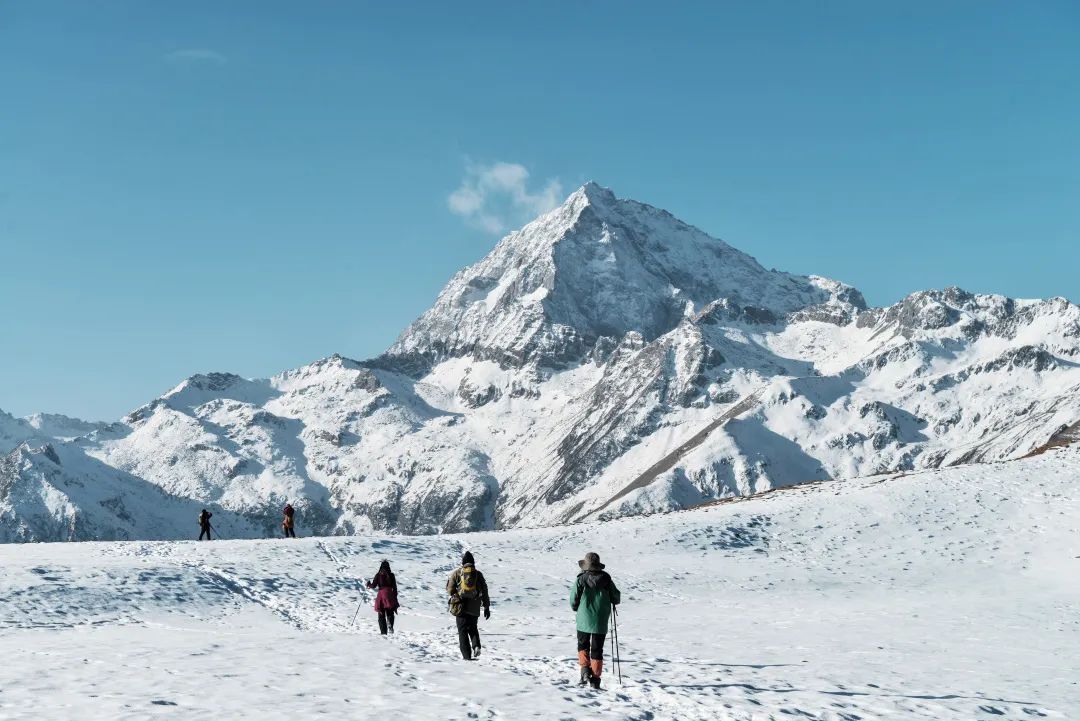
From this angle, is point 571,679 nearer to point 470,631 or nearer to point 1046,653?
point 470,631

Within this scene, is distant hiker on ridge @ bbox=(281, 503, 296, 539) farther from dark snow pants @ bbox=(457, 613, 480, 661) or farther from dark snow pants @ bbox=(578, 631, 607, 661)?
dark snow pants @ bbox=(578, 631, 607, 661)

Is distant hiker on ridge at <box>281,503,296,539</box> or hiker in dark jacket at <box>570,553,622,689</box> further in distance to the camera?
distant hiker on ridge at <box>281,503,296,539</box>

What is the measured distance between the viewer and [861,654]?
80.8 feet

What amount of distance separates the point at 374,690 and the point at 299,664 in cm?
323

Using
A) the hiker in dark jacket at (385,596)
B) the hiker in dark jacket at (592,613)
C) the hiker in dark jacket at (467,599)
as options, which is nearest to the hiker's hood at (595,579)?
the hiker in dark jacket at (592,613)

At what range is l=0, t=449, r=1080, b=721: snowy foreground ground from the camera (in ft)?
57.8

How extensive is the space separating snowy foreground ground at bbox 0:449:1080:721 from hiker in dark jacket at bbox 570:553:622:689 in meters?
0.56

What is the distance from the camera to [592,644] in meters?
19.5

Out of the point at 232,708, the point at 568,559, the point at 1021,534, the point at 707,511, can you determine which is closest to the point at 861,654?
the point at 232,708

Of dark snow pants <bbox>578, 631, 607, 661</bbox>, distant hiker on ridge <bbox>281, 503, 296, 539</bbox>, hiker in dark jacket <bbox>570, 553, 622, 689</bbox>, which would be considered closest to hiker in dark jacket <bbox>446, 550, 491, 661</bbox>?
hiker in dark jacket <bbox>570, 553, 622, 689</bbox>

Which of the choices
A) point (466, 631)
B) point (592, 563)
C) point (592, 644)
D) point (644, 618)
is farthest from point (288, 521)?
point (592, 644)

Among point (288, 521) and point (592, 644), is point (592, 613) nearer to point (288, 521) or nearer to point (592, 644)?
point (592, 644)

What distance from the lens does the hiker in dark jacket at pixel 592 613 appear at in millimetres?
19375

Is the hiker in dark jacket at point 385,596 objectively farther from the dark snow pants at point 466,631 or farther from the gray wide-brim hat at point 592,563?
the gray wide-brim hat at point 592,563
